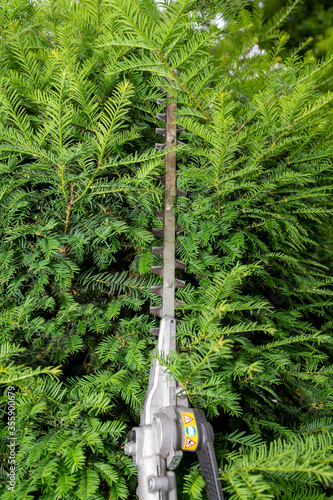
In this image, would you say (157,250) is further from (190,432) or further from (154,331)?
(190,432)

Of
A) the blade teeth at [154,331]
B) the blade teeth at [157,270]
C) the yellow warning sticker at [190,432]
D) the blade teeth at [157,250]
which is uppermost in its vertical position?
the blade teeth at [157,250]

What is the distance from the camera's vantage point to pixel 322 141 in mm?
752

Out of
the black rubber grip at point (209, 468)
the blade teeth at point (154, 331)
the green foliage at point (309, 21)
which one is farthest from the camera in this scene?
the green foliage at point (309, 21)

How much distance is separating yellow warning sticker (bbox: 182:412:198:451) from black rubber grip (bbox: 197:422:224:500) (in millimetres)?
13

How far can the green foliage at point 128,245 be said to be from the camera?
1.72ft

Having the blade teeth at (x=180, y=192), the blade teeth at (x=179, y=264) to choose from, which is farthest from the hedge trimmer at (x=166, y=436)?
the blade teeth at (x=180, y=192)

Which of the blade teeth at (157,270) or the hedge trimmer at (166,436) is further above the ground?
the blade teeth at (157,270)

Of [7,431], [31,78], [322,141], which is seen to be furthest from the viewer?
[322,141]

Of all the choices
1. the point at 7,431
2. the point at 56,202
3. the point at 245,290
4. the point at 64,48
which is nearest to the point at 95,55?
the point at 64,48

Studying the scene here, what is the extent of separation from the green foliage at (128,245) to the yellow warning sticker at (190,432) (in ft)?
0.12

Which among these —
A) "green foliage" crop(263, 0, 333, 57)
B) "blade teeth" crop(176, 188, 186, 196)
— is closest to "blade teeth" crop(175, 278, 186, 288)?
"blade teeth" crop(176, 188, 186, 196)

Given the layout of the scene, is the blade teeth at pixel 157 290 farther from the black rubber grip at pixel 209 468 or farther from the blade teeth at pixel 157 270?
the black rubber grip at pixel 209 468

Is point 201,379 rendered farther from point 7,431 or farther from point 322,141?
→ point 322,141

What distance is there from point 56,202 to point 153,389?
372 mm
